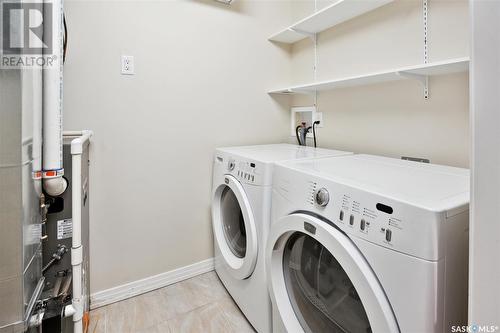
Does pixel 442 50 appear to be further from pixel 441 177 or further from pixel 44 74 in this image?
pixel 44 74

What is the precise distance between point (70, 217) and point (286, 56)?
6.10 ft

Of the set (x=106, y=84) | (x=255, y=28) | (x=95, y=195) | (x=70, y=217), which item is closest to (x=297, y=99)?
→ (x=255, y=28)

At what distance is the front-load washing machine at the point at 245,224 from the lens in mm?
1227

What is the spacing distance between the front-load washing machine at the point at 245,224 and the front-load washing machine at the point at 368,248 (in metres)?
0.11

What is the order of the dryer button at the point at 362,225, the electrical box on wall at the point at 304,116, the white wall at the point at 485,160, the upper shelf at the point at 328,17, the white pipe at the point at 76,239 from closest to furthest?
1. the white wall at the point at 485,160
2. the dryer button at the point at 362,225
3. the white pipe at the point at 76,239
4. the upper shelf at the point at 328,17
5. the electrical box on wall at the point at 304,116

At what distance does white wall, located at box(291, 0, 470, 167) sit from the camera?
3.98 feet

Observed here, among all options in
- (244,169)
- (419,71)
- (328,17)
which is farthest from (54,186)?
(328,17)

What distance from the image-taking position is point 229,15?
1.86 m

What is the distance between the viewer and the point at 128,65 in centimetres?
155

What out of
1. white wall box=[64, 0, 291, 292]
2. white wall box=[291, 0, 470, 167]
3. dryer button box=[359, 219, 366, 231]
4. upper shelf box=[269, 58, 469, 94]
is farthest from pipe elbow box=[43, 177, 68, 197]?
white wall box=[291, 0, 470, 167]

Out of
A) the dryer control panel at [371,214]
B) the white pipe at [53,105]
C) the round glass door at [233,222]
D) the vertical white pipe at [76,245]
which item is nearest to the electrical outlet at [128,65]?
the white pipe at [53,105]

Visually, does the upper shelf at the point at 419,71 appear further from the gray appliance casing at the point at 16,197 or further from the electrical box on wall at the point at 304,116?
the gray appliance casing at the point at 16,197

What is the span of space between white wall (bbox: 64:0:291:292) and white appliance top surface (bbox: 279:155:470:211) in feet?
2.94

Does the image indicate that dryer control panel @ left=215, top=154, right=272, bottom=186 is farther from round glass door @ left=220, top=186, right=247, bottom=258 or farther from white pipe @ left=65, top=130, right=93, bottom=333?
white pipe @ left=65, top=130, right=93, bottom=333
